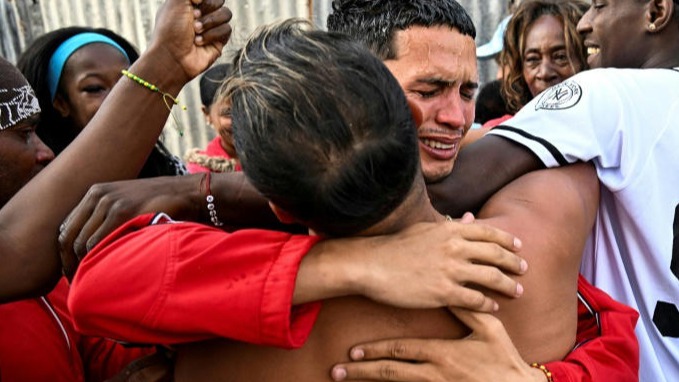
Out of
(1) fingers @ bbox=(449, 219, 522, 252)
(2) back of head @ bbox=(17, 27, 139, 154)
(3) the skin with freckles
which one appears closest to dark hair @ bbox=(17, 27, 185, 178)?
(2) back of head @ bbox=(17, 27, 139, 154)

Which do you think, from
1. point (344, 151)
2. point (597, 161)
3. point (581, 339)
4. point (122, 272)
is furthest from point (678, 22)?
point (122, 272)

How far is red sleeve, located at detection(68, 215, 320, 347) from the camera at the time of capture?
1173 mm

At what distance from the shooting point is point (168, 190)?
159 cm

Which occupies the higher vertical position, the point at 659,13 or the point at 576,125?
the point at 659,13

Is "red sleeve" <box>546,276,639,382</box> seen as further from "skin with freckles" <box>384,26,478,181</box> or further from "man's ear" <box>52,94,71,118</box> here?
"man's ear" <box>52,94,71,118</box>

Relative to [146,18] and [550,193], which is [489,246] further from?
[146,18]

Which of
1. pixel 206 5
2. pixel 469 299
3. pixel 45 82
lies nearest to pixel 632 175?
pixel 469 299

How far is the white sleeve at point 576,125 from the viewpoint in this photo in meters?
1.72

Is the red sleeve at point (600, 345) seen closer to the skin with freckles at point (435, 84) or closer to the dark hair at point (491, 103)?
the skin with freckles at point (435, 84)

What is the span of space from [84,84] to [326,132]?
2.21 metres

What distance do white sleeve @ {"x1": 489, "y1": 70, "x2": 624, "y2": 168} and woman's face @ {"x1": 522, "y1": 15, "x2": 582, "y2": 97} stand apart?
2.08 m

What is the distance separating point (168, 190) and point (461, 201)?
76cm

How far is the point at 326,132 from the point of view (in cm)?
111

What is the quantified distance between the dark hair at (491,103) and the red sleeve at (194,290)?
159 inches
